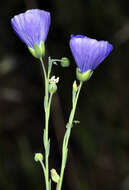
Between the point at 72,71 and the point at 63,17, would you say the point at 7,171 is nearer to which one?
the point at 72,71

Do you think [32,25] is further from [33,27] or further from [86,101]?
[86,101]

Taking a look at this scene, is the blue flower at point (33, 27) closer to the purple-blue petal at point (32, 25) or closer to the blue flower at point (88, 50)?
the purple-blue petal at point (32, 25)

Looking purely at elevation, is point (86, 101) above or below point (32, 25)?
below

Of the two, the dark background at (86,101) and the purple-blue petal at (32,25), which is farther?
the dark background at (86,101)

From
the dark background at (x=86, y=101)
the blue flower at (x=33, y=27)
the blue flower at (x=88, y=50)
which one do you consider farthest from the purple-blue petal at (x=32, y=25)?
the dark background at (x=86, y=101)

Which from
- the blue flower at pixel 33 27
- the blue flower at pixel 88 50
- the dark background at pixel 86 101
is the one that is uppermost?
the blue flower at pixel 33 27

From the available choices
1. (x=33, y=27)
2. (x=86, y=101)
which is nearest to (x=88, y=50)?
(x=33, y=27)
